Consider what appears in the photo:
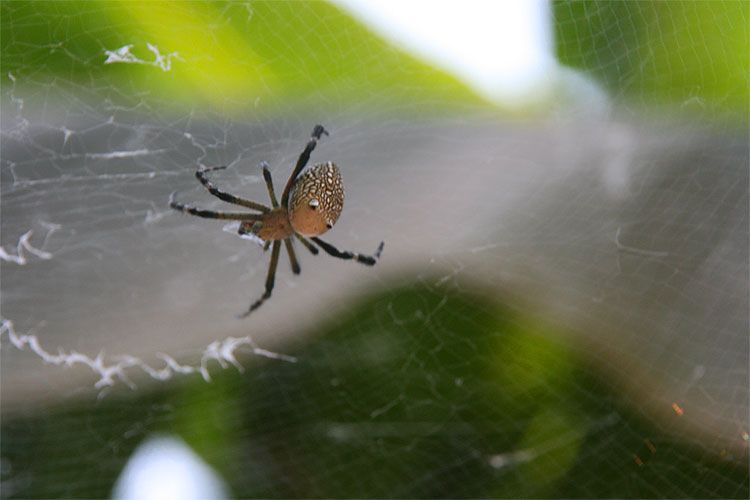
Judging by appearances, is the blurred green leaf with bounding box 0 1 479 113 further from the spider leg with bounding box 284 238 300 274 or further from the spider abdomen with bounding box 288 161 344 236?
the spider leg with bounding box 284 238 300 274

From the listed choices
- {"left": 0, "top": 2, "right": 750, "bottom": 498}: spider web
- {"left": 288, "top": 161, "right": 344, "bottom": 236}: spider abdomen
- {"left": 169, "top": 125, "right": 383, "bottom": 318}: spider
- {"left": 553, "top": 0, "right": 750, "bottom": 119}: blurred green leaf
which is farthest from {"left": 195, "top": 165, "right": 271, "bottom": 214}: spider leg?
{"left": 553, "top": 0, "right": 750, "bottom": 119}: blurred green leaf

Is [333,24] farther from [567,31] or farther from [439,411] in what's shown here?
[439,411]

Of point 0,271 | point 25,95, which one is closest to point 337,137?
point 25,95

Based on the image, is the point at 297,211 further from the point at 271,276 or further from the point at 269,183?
the point at 271,276

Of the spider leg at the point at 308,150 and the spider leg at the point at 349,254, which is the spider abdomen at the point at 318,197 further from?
the spider leg at the point at 349,254

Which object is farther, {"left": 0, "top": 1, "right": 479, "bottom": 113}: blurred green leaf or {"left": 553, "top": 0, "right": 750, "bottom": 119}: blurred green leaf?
{"left": 553, "top": 0, "right": 750, "bottom": 119}: blurred green leaf
